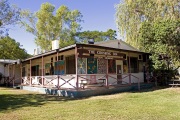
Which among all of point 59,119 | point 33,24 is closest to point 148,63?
point 59,119

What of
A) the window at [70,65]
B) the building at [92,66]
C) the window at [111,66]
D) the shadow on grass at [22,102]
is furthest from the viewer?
the window at [111,66]

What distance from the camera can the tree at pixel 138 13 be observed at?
16375mm

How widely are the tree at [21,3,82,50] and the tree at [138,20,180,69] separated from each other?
23014 mm

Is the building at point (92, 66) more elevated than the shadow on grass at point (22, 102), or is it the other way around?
the building at point (92, 66)

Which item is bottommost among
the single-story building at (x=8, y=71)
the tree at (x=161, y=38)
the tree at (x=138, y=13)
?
the single-story building at (x=8, y=71)

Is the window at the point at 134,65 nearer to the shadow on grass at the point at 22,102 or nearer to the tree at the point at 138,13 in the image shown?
the tree at the point at 138,13

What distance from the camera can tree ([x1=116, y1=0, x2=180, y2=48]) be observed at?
645 inches

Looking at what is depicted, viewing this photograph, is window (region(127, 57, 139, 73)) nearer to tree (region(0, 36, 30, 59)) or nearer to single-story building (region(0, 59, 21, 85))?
single-story building (region(0, 59, 21, 85))

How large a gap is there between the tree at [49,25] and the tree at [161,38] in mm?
23014

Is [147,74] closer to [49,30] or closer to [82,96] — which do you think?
[82,96]

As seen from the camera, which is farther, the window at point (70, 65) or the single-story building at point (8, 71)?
the single-story building at point (8, 71)

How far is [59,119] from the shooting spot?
6730 mm

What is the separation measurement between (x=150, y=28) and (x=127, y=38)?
20.2 feet

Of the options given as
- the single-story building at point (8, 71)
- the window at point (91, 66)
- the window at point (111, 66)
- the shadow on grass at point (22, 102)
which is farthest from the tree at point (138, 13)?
the single-story building at point (8, 71)
